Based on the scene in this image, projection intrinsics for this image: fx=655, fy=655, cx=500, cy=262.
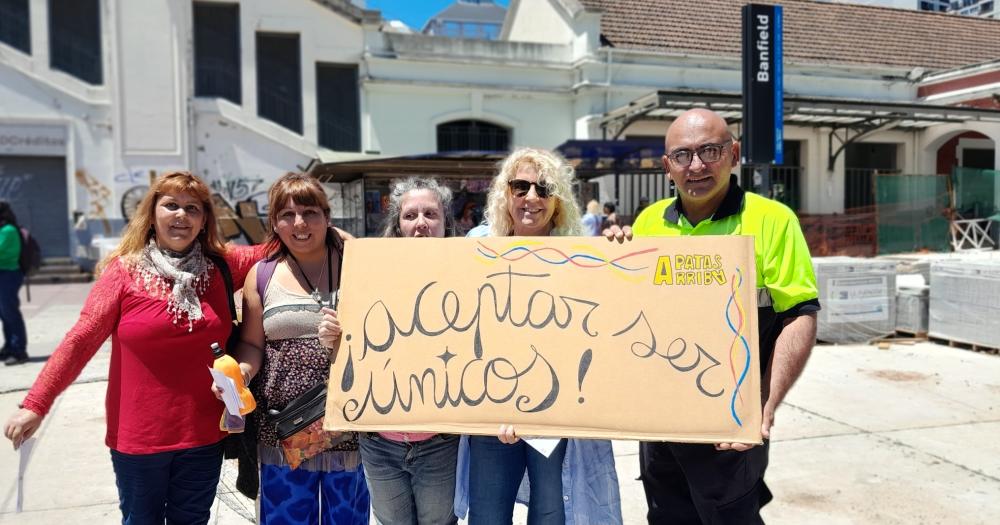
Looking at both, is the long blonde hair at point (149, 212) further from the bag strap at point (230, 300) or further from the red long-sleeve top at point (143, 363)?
the bag strap at point (230, 300)

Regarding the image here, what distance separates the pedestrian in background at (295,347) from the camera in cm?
255

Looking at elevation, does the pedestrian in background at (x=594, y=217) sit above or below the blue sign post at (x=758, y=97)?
below

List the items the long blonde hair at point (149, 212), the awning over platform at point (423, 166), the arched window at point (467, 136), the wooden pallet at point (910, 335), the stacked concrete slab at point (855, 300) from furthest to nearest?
the arched window at point (467, 136)
the awning over platform at point (423, 166)
the wooden pallet at point (910, 335)
the stacked concrete slab at point (855, 300)
the long blonde hair at point (149, 212)

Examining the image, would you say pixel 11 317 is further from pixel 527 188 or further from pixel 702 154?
pixel 702 154

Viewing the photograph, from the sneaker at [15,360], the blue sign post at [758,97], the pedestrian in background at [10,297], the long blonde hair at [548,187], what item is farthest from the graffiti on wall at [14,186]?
the long blonde hair at [548,187]

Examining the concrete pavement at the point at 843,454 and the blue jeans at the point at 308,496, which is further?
the concrete pavement at the point at 843,454

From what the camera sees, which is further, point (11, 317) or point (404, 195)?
point (11, 317)

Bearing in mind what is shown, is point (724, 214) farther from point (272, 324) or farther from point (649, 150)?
point (649, 150)

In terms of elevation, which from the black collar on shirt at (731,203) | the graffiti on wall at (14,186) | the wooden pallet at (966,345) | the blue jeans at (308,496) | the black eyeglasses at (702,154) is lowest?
the wooden pallet at (966,345)

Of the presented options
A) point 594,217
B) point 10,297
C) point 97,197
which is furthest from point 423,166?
point 97,197

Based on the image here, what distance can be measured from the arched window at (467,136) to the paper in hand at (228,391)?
49.6 ft

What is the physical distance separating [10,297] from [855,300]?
33.5 feet

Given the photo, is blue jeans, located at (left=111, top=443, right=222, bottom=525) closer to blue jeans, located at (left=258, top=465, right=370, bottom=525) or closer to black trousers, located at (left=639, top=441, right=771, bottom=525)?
blue jeans, located at (left=258, top=465, right=370, bottom=525)

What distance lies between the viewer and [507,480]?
2.47 metres
